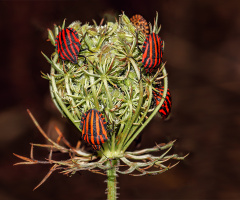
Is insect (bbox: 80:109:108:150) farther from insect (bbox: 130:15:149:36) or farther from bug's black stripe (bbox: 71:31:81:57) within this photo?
insect (bbox: 130:15:149:36)

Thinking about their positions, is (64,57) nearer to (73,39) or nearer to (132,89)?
(73,39)

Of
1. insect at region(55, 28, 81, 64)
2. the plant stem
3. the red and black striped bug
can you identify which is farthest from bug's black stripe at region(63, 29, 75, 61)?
the plant stem

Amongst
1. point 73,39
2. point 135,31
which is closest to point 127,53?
point 135,31

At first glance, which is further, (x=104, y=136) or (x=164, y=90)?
(x=164, y=90)

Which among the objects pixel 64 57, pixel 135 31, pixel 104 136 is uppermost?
pixel 135 31

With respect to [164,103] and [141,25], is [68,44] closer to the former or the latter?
[141,25]

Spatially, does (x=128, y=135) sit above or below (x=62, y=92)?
below

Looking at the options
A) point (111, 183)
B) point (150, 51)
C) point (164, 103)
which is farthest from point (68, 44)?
point (111, 183)
